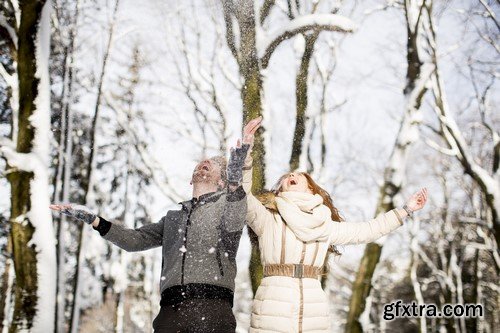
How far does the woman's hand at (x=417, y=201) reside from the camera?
302 centimetres

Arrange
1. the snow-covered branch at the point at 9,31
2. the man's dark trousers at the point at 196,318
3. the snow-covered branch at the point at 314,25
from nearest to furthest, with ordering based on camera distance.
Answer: the man's dark trousers at the point at 196,318
the snow-covered branch at the point at 314,25
the snow-covered branch at the point at 9,31

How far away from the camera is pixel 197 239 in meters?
2.43

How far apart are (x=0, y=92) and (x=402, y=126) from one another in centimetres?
886

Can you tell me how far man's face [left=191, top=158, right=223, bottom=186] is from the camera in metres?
2.66

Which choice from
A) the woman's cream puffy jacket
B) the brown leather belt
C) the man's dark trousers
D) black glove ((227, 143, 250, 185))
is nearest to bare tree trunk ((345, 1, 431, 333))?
the woman's cream puffy jacket

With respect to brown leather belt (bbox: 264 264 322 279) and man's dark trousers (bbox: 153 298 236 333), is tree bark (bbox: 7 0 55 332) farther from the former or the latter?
brown leather belt (bbox: 264 264 322 279)

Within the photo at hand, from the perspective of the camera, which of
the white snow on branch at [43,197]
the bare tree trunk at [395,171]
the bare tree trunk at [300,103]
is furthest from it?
the bare tree trunk at [300,103]

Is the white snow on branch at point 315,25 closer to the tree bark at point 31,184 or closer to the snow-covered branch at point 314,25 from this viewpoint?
the snow-covered branch at point 314,25

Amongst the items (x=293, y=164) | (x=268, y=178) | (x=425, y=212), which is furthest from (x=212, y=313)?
(x=425, y=212)

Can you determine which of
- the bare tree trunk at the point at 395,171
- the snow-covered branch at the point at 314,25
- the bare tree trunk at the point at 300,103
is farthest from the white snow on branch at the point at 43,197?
the bare tree trunk at the point at 395,171

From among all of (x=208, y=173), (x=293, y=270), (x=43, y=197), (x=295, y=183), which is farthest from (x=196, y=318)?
Result: (x=43, y=197)

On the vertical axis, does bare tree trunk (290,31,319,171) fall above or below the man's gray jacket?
above

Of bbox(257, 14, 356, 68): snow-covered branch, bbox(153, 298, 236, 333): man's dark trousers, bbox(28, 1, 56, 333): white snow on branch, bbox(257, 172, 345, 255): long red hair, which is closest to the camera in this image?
bbox(153, 298, 236, 333): man's dark trousers

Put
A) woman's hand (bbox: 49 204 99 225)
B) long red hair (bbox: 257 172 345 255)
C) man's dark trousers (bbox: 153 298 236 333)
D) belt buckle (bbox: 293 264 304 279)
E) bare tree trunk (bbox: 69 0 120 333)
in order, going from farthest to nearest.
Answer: bare tree trunk (bbox: 69 0 120 333) → long red hair (bbox: 257 172 345 255) → belt buckle (bbox: 293 264 304 279) → woman's hand (bbox: 49 204 99 225) → man's dark trousers (bbox: 153 298 236 333)
